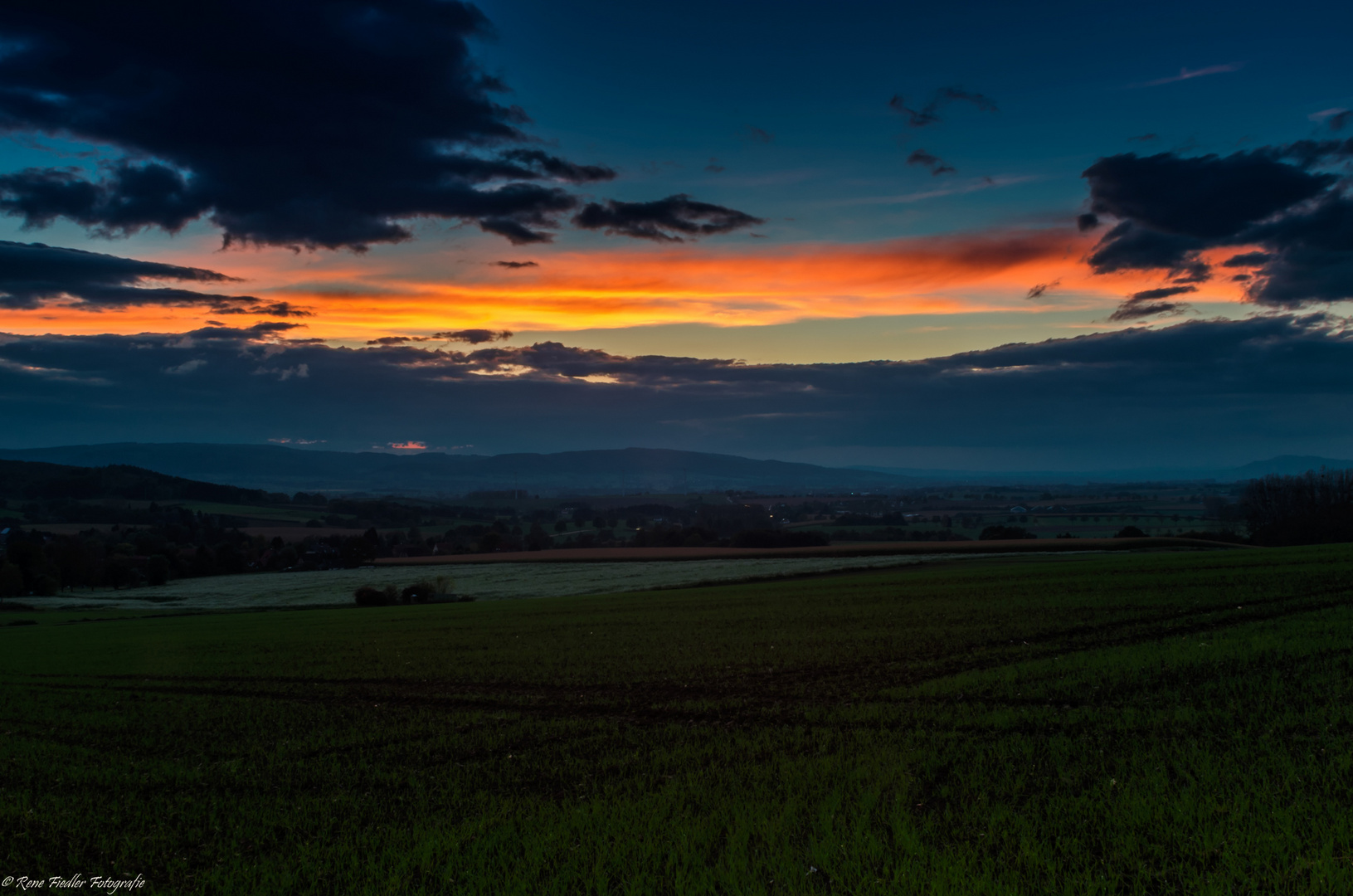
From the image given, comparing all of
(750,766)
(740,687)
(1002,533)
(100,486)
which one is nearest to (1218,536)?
(1002,533)

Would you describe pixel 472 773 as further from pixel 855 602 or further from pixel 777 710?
pixel 855 602

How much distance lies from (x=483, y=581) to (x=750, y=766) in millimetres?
68507

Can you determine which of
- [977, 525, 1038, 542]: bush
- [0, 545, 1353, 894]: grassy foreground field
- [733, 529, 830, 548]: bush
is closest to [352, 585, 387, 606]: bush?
[0, 545, 1353, 894]: grassy foreground field

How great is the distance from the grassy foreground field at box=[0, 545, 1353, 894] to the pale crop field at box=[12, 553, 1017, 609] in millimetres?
39187

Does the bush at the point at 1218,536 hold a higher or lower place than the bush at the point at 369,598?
higher

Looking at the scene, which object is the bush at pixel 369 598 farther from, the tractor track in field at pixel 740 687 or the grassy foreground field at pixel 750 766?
the tractor track in field at pixel 740 687

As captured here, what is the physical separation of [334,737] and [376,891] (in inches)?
313

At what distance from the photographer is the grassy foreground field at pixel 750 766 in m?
7.34

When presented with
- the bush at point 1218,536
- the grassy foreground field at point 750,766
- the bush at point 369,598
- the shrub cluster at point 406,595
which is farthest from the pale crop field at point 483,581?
the grassy foreground field at point 750,766

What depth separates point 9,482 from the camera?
177 meters

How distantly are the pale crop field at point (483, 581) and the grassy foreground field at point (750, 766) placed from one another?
39187mm

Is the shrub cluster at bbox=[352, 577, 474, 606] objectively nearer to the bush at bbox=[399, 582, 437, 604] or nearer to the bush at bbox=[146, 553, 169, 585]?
the bush at bbox=[399, 582, 437, 604]

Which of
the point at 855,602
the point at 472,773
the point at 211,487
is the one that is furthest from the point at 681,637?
the point at 211,487

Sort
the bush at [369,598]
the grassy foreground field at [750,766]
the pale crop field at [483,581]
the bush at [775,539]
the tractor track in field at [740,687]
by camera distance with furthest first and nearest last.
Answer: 1. the bush at [775,539]
2. the bush at [369,598]
3. the pale crop field at [483,581]
4. the tractor track in field at [740,687]
5. the grassy foreground field at [750,766]
